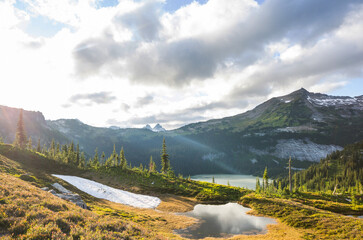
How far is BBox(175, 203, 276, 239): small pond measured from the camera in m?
32.7

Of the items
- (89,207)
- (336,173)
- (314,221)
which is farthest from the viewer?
(336,173)

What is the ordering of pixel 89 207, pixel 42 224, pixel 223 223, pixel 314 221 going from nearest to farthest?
pixel 42 224
pixel 89 207
pixel 314 221
pixel 223 223

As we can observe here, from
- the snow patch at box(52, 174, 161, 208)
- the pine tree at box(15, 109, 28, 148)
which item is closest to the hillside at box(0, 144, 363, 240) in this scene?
the snow patch at box(52, 174, 161, 208)

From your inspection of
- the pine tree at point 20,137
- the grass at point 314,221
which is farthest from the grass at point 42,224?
the pine tree at point 20,137

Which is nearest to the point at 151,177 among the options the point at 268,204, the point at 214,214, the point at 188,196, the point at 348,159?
the point at 188,196

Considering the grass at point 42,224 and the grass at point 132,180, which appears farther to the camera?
the grass at point 132,180

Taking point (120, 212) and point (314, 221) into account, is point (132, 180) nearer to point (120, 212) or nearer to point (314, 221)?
point (120, 212)

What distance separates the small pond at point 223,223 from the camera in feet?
107

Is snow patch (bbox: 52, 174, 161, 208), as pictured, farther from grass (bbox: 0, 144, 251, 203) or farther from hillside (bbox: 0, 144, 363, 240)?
grass (bbox: 0, 144, 251, 203)

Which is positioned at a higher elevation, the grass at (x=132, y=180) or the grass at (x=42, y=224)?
the grass at (x=42, y=224)

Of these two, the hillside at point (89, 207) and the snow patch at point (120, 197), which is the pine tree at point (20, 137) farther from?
the snow patch at point (120, 197)

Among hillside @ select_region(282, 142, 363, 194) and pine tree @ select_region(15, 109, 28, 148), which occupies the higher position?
pine tree @ select_region(15, 109, 28, 148)

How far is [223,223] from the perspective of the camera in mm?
38375

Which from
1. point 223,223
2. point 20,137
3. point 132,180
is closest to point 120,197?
point 132,180
